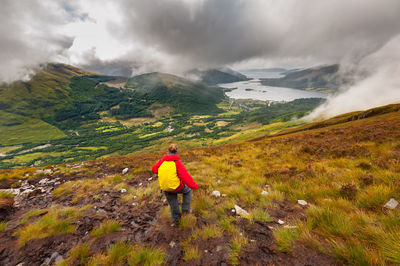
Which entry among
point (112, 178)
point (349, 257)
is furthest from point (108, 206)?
point (349, 257)

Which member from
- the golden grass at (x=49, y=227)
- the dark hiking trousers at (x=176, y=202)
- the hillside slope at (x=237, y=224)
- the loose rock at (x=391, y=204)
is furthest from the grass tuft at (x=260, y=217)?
the golden grass at (x=49, y=227)

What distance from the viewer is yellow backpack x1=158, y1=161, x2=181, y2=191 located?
5.25m

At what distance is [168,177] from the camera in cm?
523

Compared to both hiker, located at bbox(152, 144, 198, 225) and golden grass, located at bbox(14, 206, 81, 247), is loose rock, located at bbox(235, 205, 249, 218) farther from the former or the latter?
golden grass, located at bbox(14, 206, 81, 247)

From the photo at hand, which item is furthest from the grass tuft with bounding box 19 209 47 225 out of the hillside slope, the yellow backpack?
A: the yellow backpack

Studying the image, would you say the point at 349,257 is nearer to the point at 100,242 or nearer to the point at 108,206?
the point at 100,242

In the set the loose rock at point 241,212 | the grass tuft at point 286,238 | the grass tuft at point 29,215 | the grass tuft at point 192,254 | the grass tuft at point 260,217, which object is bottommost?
the grass tuft at point 29,215

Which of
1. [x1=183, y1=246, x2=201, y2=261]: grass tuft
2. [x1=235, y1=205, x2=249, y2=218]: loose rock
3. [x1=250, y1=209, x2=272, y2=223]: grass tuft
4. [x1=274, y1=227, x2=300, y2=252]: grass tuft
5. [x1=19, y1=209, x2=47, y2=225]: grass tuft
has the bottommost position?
[x1=19, y1=209, x2=47, y2=225]: grass tuft

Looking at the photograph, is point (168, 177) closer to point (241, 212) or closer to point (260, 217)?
point (241, 212)

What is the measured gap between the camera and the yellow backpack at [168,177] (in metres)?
5.25

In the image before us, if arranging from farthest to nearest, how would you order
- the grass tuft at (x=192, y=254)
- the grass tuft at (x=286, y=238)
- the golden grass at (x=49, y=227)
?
1. the golden grass at (x=49, y=227)
2. the grass tuft at (x=192, y=254)
3. the grass tuft at (x=286, y=238)

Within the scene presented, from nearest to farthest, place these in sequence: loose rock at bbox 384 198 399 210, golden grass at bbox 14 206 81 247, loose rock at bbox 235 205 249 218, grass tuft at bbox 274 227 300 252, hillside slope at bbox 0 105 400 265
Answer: hillside slope at bbox 0 105 400 265 → grass tuft at bbox 274 227 300 252 → loose rock at bbox 384 198 399 210 → golden grass at bbox 14 206 81 247 → loose rock at bbox 235 205 249 218

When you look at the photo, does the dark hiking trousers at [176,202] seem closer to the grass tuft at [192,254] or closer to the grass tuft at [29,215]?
the grass tuft at [192,254]

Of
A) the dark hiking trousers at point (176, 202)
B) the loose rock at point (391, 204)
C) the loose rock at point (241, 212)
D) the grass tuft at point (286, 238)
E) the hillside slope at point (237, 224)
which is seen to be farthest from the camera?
the dark hiking trousers at point (176, 202)
